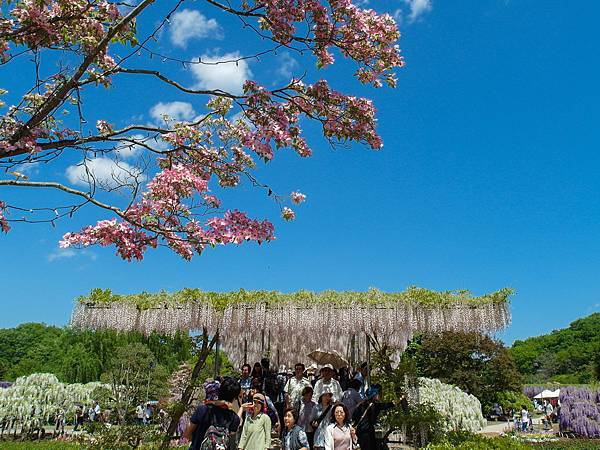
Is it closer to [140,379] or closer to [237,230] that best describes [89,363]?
[140,379]

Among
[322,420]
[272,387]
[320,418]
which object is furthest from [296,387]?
[322,420]

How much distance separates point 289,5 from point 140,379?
1608 cm

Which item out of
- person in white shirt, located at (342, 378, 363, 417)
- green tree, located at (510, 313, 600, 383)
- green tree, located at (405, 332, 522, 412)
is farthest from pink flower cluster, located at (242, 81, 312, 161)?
green tree, located at (510, 313, 600, 383)

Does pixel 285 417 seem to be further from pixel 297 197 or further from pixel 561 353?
pixel 561 353

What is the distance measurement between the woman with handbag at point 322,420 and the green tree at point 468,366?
76.5 feet

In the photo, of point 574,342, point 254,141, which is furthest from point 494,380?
point 574,342

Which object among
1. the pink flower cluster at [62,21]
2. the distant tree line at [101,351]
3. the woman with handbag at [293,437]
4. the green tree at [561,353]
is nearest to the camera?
the pink flower cluster at [62,21]

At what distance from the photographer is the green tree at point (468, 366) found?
28672mm

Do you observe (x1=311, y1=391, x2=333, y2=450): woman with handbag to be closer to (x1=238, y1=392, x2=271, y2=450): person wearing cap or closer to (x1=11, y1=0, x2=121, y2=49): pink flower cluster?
(x1=238, y1=392, x2=271, y2=450): person wearing cap

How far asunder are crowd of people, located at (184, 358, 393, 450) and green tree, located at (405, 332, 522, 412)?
22472mm

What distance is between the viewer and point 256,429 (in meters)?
5.07

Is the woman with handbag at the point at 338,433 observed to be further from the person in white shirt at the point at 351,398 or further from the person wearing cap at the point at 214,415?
the person in white shirt at the point at 351,398

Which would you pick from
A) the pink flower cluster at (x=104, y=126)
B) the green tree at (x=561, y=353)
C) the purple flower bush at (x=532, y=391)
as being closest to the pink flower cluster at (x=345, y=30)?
the pink flower cluster at (x=104, y=126)

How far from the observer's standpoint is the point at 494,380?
1158 inches
